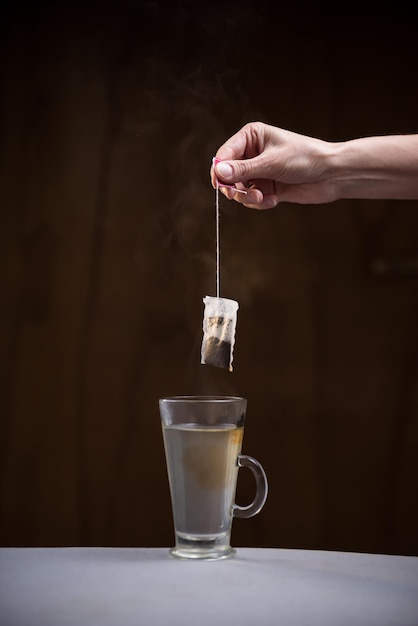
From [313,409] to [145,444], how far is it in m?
0.54

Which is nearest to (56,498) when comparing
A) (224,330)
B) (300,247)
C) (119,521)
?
(119,521)

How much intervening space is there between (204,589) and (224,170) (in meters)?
0.77

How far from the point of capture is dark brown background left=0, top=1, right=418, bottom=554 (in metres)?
2.58

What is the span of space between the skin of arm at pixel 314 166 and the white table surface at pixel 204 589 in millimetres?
703

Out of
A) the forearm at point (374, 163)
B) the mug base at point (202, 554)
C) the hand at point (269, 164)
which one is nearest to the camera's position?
the mug base at point (202, 554)

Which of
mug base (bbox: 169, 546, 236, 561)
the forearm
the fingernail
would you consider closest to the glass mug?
mug base (bbox: 169, 546, 236, 561)

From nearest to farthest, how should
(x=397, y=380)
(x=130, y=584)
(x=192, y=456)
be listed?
(x=130, y=584) → (x=192, y=456) → (x=397, y=380)

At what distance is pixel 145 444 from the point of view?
2596 millimetres

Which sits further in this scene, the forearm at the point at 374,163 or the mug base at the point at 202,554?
the forearm at the point at 374,163

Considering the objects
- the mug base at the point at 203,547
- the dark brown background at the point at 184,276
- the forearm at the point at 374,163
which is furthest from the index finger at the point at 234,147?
the dark brown background at the point at 184,276

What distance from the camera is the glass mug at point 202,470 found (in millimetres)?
1161

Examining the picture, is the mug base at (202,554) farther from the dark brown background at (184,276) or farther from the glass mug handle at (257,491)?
the dark brown background at (184,276)

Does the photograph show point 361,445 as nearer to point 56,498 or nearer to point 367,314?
point 367,314

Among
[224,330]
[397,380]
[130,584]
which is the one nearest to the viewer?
[130,584]
